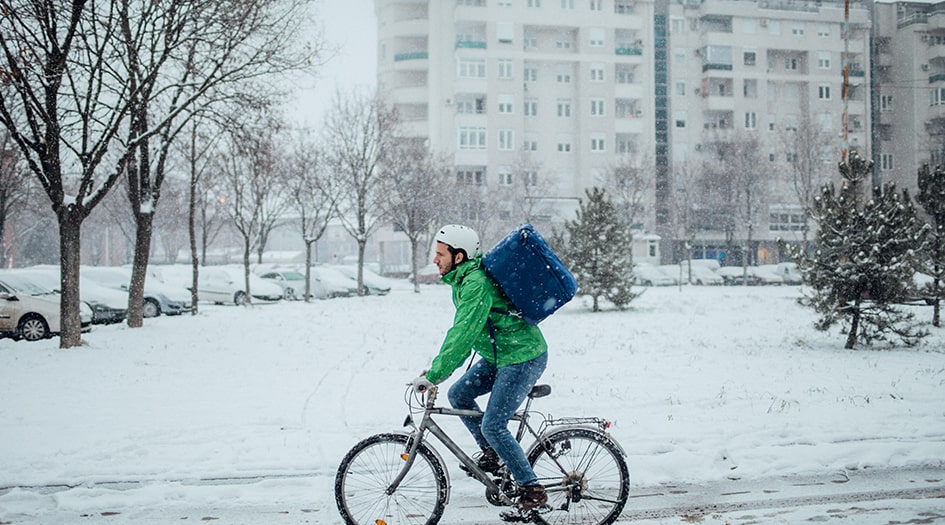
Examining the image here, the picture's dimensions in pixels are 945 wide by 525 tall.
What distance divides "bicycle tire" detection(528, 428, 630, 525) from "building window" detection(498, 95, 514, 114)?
58712 mm

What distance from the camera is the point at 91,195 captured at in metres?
14.6

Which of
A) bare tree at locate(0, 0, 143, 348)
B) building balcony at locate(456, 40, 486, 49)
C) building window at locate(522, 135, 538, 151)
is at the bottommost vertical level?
bare tree at locate(0, 0, 143, 348)

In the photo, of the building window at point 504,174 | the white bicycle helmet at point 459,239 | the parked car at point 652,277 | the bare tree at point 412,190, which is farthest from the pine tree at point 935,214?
the building window at point 504,174

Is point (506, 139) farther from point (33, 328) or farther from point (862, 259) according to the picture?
point (862, 259)

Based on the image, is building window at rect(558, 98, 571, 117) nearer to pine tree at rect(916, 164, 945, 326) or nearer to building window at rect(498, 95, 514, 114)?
building window at rect(498, 95, 514, 114)

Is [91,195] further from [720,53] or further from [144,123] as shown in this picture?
[720,53]

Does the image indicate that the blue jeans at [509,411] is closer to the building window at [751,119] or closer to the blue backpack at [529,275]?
the blue backpack at [529,275]

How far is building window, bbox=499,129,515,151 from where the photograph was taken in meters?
61.2

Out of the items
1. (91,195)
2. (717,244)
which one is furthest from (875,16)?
(91,195)

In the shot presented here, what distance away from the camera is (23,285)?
18.3 meters

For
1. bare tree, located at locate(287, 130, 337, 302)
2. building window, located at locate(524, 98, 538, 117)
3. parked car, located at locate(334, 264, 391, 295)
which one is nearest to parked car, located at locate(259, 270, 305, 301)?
bare tree, located at locate(287, 130, 337, 302)

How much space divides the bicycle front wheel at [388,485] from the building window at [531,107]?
6019cm

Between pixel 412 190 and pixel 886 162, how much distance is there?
182 feet

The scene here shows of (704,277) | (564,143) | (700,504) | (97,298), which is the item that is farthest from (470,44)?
(700,504)
